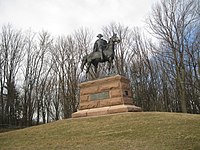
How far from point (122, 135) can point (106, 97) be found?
205 inches

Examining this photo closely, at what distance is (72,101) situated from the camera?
87.1 ft

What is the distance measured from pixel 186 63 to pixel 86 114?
12.8 meters

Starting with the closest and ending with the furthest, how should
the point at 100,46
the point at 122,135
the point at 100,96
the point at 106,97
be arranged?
the point at 122,135 → the point at 106,97 → the point at 100,96 → the point at 100,46

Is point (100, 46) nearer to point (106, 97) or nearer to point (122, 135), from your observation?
point (106, 97)

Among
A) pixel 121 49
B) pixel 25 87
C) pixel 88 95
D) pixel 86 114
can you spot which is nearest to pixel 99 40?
pixel 88 95

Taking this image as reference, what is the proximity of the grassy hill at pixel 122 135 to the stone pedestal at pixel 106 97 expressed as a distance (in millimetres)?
1425

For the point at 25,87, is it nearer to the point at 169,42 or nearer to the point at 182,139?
the point at 169,42

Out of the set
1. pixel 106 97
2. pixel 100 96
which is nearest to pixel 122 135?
pixel 106 97

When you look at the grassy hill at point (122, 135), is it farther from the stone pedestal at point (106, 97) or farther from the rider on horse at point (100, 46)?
the rider on horse at point (100, 46)

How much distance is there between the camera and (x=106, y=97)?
44.0 ft

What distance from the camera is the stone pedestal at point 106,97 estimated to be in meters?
12.8

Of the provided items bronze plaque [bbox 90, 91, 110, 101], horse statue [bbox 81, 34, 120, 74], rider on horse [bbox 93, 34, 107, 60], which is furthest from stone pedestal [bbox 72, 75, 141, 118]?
rider on horse [bbox 93, 34, 107, 60]

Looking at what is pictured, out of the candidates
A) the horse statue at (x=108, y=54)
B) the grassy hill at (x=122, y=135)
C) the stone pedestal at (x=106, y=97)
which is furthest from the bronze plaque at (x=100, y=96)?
the grassy hill at (x=122, y=135)

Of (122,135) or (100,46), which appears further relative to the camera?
(100,46)
